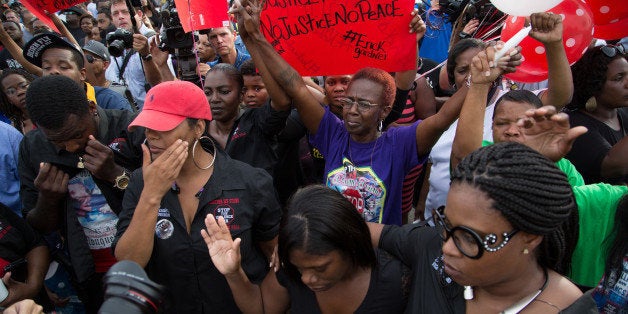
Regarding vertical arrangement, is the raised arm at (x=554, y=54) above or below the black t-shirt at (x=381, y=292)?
above

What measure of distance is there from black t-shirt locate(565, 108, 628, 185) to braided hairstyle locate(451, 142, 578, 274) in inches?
51.7

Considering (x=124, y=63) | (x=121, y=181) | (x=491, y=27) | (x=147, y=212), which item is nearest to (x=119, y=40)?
(x=124, y=63)

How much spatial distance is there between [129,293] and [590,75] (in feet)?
10.0

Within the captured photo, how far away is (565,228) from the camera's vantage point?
61.6 inches

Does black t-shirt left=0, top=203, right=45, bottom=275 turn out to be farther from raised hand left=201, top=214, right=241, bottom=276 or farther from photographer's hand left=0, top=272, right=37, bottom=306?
raised hand left=201, top=214, right=241, bottom=276

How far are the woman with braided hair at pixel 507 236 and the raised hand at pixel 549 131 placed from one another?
0.29 m

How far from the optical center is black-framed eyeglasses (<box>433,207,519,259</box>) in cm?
135

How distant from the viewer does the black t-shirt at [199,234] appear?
2.06 meters

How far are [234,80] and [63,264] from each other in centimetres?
162

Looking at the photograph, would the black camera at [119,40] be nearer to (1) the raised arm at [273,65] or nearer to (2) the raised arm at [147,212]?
(1) the raised arm at [273,65]

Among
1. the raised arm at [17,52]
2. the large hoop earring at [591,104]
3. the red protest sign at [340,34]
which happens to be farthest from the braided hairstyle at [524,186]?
the raised arm at [17,52]

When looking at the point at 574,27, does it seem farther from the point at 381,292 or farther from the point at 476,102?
the point at 381,292

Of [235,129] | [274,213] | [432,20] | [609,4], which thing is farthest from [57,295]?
[432,20]

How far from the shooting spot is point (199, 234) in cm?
205
